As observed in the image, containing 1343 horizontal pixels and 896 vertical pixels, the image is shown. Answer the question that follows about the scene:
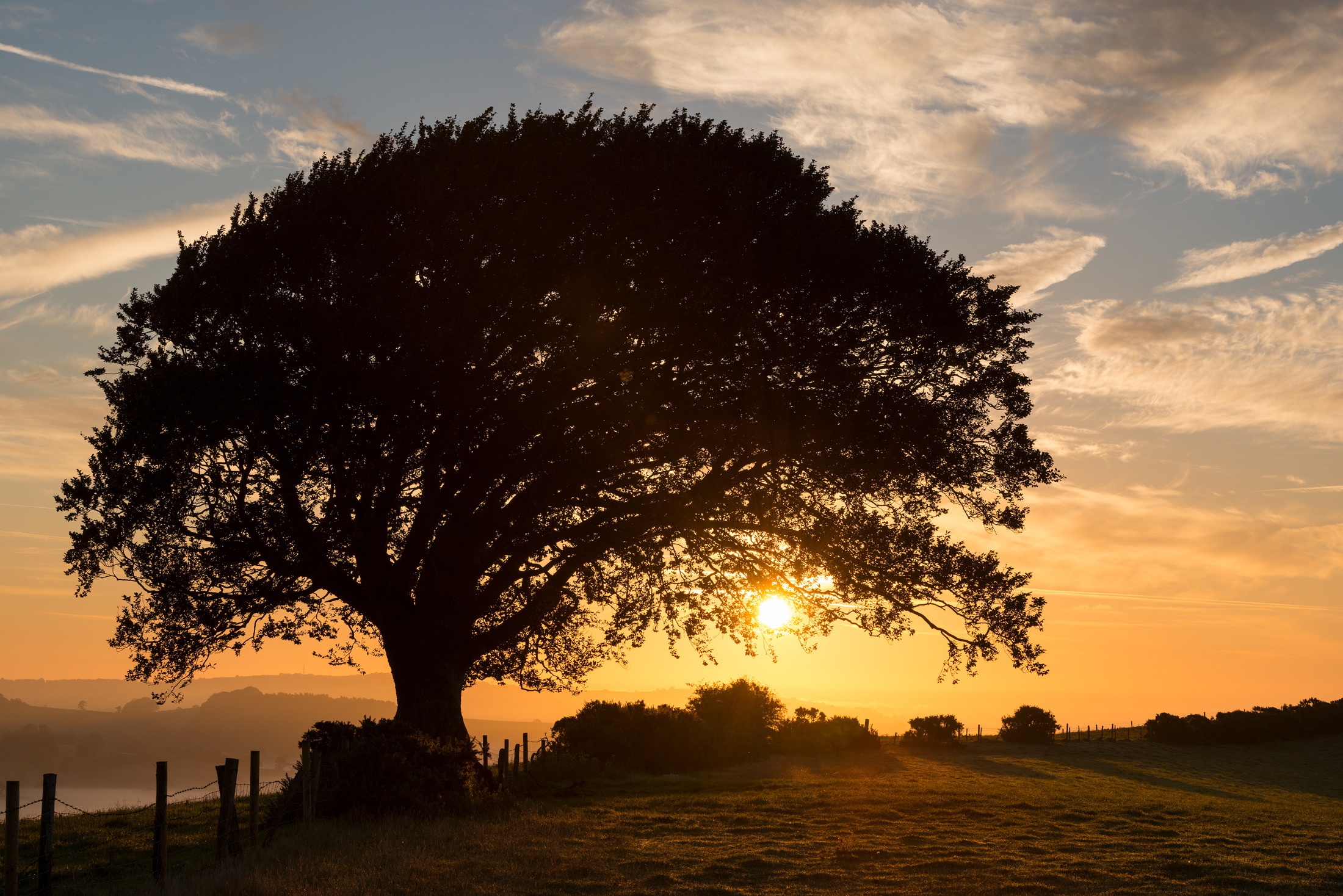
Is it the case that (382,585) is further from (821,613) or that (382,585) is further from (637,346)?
(821,613)

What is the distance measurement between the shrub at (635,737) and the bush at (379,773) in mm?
16165

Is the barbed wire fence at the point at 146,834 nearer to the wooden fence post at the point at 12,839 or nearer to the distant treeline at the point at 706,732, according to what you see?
the wooden fence post at the point at 12,839

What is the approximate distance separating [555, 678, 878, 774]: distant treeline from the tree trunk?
49.0 ft

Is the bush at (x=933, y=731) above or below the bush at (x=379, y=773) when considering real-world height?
below

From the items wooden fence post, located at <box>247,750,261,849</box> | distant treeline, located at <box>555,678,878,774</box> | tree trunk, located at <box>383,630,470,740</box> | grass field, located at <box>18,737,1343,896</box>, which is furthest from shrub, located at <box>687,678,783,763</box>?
wooden fence post, located at <box>247,750,261,849</box>

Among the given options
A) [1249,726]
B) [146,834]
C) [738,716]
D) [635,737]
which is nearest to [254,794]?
[146,834]

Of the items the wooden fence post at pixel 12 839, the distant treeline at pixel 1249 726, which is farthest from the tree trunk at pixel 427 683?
the distant treeline at pixel 1249 726

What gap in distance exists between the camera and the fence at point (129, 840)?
14180 millimetres

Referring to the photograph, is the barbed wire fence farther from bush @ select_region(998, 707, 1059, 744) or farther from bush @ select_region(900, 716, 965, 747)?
bush @ select_region(998, 707, 1059, 744)

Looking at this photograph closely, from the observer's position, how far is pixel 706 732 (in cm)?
4441

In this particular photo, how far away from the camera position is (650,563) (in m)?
26.3

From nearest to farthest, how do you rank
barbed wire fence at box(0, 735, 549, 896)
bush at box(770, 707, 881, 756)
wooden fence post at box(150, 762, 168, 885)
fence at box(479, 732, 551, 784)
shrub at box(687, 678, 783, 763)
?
barbed wire fence at box(0, 735, 549, 896)
wooden fence post at box(150, 762, 168, 885)
fence at box(479, 732, 551, 784)
shrub at box(687, 678, 783, 763)
bush at box(770, 707, 881, 756)

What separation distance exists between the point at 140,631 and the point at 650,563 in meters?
13.2

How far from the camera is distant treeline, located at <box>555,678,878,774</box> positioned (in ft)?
133
